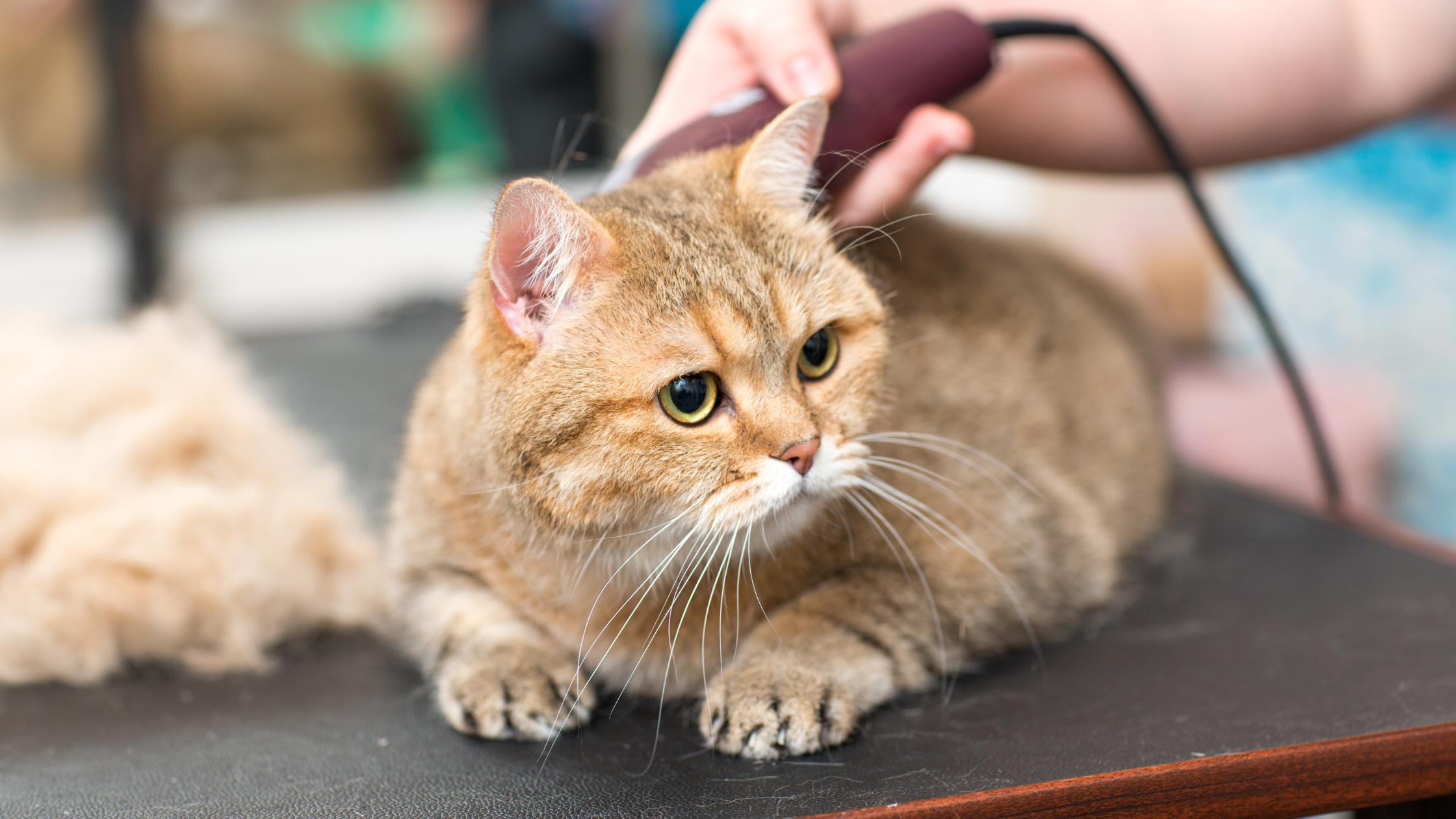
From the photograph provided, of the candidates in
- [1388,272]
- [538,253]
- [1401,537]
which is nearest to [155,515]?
[538,253]

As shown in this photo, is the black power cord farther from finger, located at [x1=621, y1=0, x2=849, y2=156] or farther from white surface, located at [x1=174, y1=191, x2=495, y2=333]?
white surface, located at [x1=174, y1=191, x2=495, y2=333]

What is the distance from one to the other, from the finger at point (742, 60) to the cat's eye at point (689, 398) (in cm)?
33

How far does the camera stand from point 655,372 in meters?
0.79

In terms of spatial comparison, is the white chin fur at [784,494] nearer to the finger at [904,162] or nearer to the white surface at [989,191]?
the finger at [904,162]

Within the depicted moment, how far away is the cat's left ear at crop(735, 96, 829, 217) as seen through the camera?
2.85ft

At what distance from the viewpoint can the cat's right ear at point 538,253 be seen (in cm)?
75

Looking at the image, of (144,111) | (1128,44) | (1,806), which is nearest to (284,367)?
(144,111)

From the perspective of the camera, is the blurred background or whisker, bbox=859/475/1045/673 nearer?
whisker, bbox=859/475/1045/673

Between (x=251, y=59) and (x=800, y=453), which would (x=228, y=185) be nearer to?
(x=251, y=59)

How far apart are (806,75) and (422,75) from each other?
3167mm

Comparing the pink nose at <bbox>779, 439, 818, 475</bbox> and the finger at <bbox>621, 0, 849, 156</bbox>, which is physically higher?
the finger at <bbox>621, 0, 849, 156</bbox>

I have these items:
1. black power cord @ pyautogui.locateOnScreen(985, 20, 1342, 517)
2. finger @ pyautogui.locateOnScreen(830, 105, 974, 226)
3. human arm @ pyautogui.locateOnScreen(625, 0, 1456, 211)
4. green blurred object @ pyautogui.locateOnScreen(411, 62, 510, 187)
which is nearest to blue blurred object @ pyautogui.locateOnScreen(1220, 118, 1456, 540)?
human arm @ pyautogui.locateOnScreen(625, 0, 1456, 211)

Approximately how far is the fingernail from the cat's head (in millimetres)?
97

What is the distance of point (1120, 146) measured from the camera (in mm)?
1339
